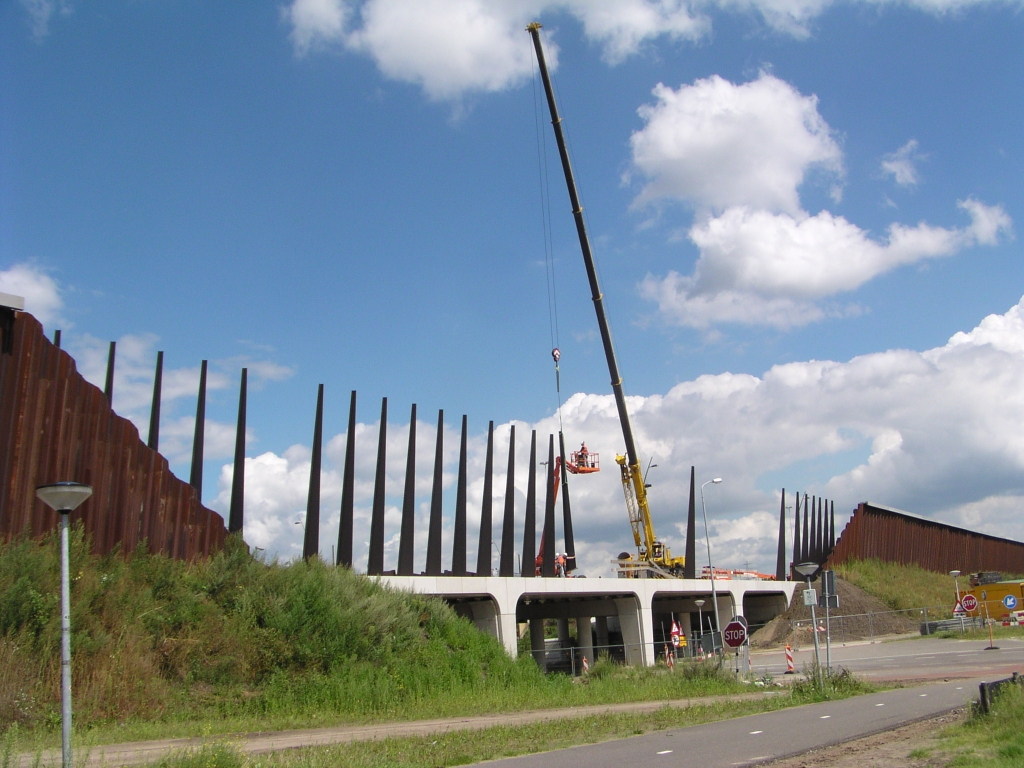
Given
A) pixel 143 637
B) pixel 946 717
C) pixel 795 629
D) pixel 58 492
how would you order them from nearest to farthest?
pixel 58 492 < pixel 946 717 < pixel 143 637 < pixel 795 629

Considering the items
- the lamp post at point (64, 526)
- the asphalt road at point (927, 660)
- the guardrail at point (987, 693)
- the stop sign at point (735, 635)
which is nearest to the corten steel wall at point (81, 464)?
the lamp post at point (64, 526)

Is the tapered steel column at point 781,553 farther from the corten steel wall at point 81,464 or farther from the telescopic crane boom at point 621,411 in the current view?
the corten steel wall at point 81,464

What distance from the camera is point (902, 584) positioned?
79562 mm

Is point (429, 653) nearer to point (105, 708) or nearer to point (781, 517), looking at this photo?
point (105, 708)

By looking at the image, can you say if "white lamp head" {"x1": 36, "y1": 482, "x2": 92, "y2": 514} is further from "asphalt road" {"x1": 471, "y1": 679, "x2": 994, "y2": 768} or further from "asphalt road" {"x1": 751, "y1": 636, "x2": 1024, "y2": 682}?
"asphalt road" {"x1": 751, "y1": 636, "x2": 1024, "y2": 682}

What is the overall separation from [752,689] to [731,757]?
566 inches

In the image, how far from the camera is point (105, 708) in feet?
60.5

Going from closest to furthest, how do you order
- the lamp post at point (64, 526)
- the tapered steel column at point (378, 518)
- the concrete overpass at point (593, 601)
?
the lamp post at point (64, 526) < the tapered steel column at point (378, 518) < the concrete overpass at point (593, 601)

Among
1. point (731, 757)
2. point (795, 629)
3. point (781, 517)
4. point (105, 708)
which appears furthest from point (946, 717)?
point (781, 517)

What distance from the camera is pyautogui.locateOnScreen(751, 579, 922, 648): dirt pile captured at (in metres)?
61.7

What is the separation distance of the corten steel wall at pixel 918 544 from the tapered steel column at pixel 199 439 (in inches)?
2675

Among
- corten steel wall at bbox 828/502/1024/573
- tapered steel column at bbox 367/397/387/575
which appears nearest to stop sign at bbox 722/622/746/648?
tapered steel column at bbox 367/397/387/575

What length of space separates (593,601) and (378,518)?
24097 millimetres

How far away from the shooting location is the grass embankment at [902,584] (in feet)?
241
